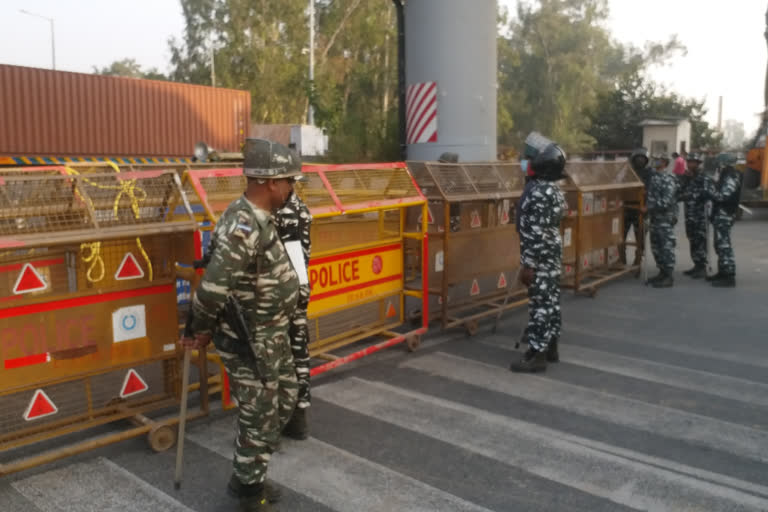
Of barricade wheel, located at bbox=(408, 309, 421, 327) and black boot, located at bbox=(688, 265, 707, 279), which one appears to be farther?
black boot, located at bbox=(688, 265, 707, 279)

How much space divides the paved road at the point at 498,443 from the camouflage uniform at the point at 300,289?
440 mm

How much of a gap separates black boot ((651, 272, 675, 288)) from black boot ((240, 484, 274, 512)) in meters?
8.05

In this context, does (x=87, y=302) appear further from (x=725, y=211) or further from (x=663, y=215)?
(x=725, y=211)

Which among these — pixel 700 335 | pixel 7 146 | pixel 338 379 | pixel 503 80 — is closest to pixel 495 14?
pixel 700 335

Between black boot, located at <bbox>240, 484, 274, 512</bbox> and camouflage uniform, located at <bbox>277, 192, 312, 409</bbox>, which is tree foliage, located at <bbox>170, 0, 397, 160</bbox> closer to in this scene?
camouflage uniform, located at <bbox>277, 192, 312, 409</bbox>

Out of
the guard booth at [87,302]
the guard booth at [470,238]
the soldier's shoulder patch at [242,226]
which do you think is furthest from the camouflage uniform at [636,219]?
the soldier's shoulder patch at [242,226]

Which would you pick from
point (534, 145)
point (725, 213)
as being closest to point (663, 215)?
point (725, 213)

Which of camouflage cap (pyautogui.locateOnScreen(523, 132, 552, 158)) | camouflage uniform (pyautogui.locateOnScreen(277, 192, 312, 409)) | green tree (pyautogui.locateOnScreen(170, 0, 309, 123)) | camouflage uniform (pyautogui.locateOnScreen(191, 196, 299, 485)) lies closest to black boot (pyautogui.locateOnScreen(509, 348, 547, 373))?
camouflage cap (pyautogui.locateOnScreen(523, 132, 552, 158))

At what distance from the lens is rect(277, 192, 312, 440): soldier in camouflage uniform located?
14.3 feet

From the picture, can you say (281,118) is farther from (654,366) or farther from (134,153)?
(654,366)

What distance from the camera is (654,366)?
6.33 metres

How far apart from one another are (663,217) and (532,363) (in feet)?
16.4

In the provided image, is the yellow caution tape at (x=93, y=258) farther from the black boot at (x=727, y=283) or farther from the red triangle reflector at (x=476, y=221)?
the black boot at (x=727, y=283)

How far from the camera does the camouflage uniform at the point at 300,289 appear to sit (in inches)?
171
